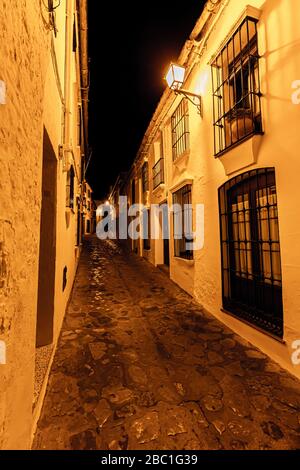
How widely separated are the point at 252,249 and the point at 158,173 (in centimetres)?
612

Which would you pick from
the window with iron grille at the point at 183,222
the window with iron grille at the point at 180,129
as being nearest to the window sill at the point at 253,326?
the window with iron grille at the point at 183,222

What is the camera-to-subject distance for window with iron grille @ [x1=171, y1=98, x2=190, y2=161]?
6.38 meters

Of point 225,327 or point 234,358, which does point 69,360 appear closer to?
point 234,358

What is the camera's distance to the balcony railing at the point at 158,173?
8.64 metres

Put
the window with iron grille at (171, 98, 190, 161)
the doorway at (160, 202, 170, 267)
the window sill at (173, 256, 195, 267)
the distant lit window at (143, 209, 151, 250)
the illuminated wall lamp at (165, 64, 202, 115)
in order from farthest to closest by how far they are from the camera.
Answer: the distant lit window at (143, 209, 151, 250)
the doorway at (160, 202, 170, 267)
the window with iron grille at (171, 98, 190, 161)
the window sill at (173, 256, 195, 267)
the illuminated wall lamp at (165, 64, 202, 115)

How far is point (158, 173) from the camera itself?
9281 millimetres

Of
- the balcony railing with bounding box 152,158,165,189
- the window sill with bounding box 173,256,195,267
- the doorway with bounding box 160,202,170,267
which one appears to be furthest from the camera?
the doorway with bounding box 160,202,170,267

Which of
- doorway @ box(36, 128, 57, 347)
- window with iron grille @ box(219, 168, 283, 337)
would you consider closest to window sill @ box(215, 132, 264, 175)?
window with iron grille @ box(219, 168, 283, 337)

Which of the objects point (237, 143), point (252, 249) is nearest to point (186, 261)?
point (252, 249)

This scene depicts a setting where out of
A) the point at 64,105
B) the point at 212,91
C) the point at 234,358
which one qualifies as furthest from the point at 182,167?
the point at 234,358

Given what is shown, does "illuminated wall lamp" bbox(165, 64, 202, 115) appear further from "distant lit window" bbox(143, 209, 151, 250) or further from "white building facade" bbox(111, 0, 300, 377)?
"distant lit window" bbox(143, 209, 151, 250)

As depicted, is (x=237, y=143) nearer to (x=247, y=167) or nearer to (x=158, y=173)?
(x=247, y=167)

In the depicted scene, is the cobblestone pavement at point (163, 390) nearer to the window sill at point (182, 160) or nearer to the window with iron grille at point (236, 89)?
the window with iron grille at point (236, 89)

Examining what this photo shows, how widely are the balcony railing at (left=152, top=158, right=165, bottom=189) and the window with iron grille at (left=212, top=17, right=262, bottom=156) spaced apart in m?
3.83
